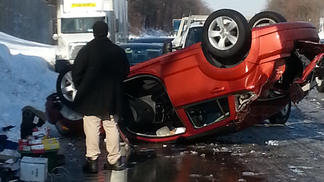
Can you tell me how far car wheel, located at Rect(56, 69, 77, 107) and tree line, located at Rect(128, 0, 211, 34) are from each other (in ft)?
252

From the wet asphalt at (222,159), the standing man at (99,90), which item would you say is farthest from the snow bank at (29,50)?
the standing man at (99,90)

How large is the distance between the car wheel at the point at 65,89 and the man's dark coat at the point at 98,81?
8.15ft

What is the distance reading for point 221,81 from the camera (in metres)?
8.27

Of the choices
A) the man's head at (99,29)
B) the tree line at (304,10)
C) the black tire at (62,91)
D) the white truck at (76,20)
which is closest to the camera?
the man's head at (99,29)

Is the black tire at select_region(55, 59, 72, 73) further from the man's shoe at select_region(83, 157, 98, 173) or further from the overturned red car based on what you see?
the man's shoe at select_region(83, 157, 98, 173)

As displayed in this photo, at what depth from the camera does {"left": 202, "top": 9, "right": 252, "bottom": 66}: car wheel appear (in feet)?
26.1

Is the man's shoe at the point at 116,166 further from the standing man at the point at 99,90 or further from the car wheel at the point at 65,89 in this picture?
the car wheel at the point at 65,89

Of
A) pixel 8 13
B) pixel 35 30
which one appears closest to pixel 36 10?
pixel 35 30

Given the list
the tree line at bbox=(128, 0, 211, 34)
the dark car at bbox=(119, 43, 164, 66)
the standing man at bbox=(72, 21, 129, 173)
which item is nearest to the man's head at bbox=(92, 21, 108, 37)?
the standing man at bbox=(72, 21, 129, 173)

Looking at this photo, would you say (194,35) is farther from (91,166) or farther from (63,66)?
(91,166)

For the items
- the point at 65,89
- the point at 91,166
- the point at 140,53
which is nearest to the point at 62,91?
the point at 65,89

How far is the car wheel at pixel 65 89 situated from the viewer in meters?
10.0

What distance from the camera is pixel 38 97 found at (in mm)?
13672

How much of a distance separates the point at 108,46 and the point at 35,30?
42.1 metres
